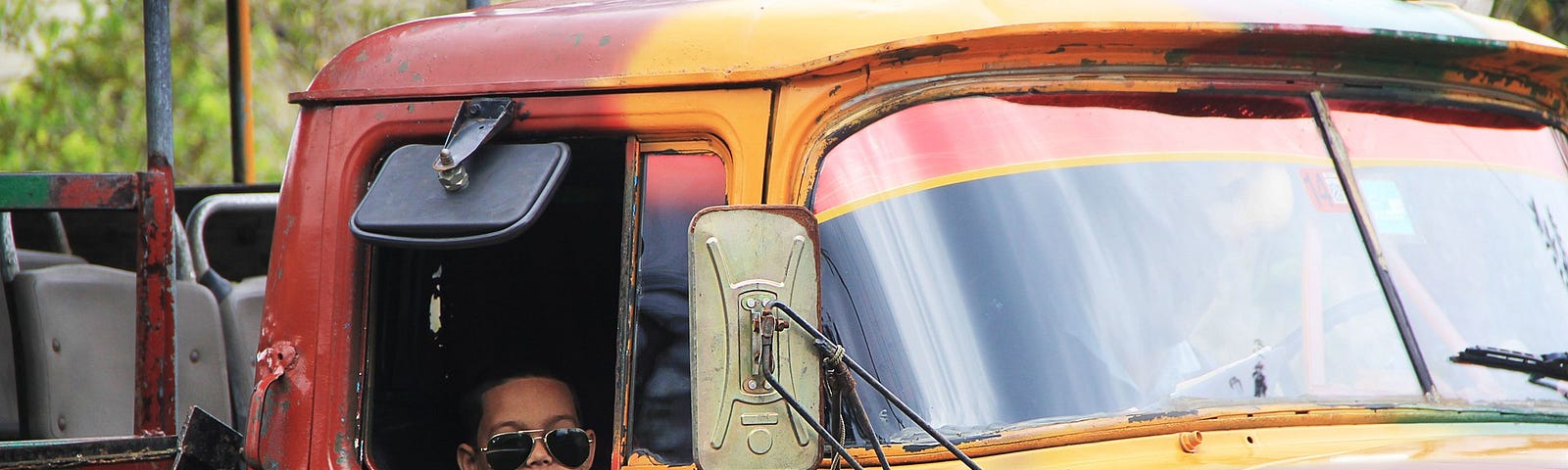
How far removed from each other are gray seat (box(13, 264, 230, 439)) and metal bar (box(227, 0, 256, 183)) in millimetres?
1269

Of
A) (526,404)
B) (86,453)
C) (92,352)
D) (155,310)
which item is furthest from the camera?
(92,352)

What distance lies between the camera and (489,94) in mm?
2758

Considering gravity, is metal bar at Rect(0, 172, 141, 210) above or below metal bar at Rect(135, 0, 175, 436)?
above

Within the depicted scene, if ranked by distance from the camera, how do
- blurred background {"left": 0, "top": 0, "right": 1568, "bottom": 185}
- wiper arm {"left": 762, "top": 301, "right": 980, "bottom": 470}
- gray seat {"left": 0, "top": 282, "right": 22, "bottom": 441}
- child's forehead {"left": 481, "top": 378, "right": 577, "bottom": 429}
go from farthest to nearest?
1. blurred background {"left": 0, "top": 0, "right": 1568, "bottom": 185}
2. gray seat {"left": 0, "top": 282, "right": 22, "bottom": 441}
3. child's forehead {"left": 481, "top": 378, "right": 577, "bottom": 429}
4. wiper arm {"left": 762, "top": 301, "right": 980, "bottom": 470}

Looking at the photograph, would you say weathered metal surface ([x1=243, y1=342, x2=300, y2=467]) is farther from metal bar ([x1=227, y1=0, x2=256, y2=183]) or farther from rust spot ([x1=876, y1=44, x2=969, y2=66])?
metal bar ([x1=227, y1=0, x2=256, y2=183])

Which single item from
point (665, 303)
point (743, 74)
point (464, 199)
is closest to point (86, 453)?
point (464, 199)

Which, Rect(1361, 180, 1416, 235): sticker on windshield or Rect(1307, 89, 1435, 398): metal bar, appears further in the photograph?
Rect(1361, 180, 1416, 235): sticker on windshield

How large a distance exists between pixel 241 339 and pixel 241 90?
1.26 meters

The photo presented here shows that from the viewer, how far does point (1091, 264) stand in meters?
2.48

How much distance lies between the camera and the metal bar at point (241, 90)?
17.3 feet

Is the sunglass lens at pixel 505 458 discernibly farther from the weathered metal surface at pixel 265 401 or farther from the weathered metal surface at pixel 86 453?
the weathered metal surface at pixel 86 453

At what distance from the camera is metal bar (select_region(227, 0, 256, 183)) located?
5266 millimetres

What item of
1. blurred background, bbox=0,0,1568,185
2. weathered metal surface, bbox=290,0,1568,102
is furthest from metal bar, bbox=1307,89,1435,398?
blurred background, bbox=0,0,1568,185

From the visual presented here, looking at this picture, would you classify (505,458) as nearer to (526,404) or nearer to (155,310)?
(526,404)
